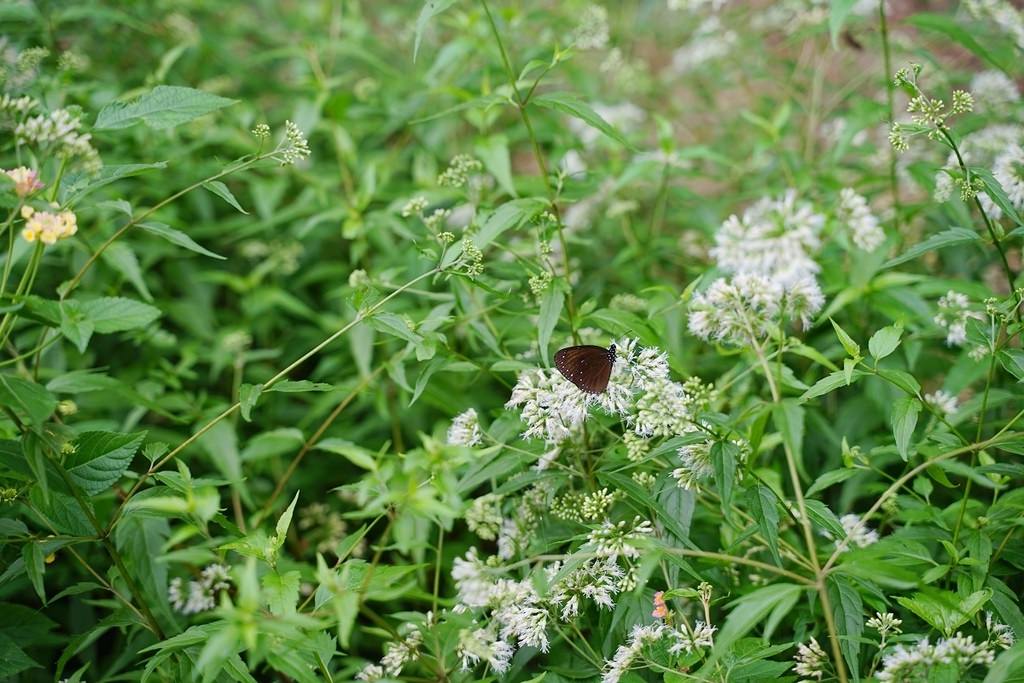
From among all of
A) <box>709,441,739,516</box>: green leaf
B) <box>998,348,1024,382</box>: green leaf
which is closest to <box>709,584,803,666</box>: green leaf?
<box>709,441,739,516</box>: green leaf

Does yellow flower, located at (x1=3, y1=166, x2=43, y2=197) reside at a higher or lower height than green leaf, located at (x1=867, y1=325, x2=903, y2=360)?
higher

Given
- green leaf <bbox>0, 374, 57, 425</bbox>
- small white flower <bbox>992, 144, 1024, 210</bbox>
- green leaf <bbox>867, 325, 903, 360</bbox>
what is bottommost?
green leaf <bbox>867, 325, 903, 360</bbox>

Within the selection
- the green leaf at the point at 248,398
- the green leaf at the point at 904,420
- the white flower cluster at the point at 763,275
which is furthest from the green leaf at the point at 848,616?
the green leaf at the point at 248,398

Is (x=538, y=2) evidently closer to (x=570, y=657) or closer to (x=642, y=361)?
(x=642, y=361)

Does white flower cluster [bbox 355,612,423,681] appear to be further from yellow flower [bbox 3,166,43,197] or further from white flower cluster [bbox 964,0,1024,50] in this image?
white flower cluster [bbox 964,0,1024,50]

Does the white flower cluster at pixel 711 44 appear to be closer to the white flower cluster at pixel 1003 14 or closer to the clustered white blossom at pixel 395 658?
the white flower cluster at pixel 1003 14

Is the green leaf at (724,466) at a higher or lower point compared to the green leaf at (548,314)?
lower

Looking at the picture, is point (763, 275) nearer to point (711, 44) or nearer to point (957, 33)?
point (957, 33)

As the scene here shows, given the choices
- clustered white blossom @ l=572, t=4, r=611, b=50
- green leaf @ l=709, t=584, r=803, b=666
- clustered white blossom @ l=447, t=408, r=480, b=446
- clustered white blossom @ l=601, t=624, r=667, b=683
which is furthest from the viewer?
clustered white blossom @ l=572, t=4, r=611, b=50
